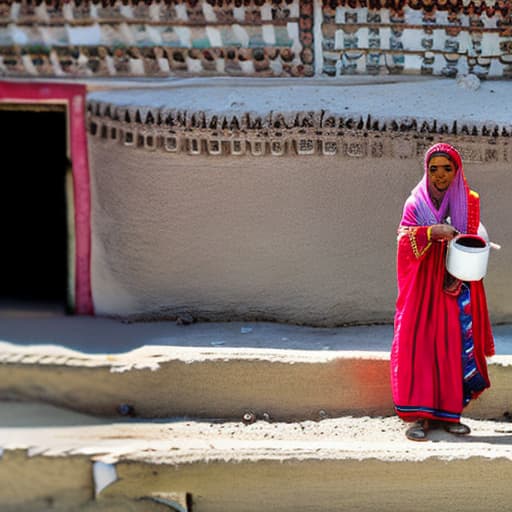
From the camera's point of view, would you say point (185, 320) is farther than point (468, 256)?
Yes

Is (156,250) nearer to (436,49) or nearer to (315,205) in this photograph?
(315,205)

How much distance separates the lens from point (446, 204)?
4469mm

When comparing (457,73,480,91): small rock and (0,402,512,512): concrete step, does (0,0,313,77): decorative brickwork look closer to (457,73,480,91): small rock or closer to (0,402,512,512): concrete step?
(457,73,480,91): small rock

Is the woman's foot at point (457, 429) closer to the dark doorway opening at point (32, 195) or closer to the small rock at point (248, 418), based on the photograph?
the small rock at point (248, 418)

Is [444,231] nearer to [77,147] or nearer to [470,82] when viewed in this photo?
[470,82]

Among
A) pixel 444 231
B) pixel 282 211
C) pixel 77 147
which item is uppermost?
pixel 77 147

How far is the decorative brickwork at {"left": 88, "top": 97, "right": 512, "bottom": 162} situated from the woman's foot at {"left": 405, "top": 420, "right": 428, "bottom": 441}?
160cm

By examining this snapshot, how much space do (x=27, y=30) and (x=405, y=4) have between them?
7.14 ft

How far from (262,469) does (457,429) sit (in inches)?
35.1

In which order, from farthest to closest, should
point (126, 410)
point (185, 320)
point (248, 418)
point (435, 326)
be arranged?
1. point (185, 320)
2. point (126, 410)
3. point (248, 418)
4. point (435, 326)

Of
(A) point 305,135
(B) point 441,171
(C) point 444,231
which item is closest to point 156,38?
(A) point 305,135

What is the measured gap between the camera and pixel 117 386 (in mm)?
5164

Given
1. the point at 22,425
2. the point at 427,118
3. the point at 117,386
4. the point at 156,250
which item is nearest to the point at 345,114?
the point at 427,118

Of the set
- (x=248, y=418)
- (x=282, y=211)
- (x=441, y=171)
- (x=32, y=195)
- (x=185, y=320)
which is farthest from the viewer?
(x=32, y=195)
